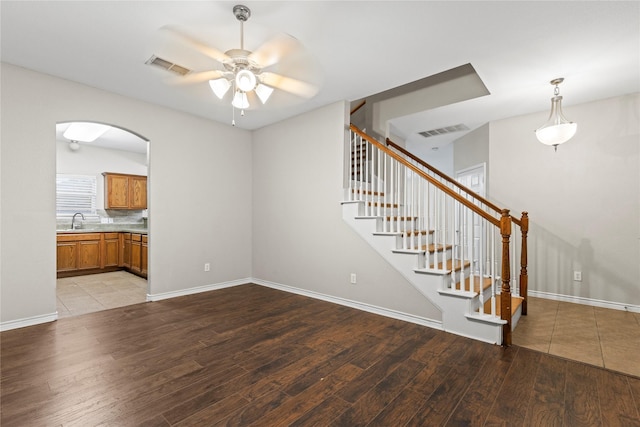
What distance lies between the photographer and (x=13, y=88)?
2994 mm

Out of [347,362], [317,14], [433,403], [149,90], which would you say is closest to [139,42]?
[149,90]

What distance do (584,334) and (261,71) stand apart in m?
3.74

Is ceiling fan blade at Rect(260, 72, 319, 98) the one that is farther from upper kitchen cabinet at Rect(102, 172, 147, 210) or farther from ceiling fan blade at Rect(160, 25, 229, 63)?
upper kitchen cabinet at Rect(102, 172, 147, 210)

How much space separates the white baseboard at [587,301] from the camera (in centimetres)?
361

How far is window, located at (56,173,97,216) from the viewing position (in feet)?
19.9

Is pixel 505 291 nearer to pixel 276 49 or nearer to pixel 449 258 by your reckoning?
pixel 449 258

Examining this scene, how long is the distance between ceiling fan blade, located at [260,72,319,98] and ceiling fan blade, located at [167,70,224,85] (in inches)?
11.2

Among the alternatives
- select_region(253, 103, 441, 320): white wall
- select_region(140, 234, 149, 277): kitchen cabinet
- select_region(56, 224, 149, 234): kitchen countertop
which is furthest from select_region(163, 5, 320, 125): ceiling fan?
select_region(56, 224, 149, 234): kitchen countertop

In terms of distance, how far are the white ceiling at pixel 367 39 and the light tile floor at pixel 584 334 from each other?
262 cm

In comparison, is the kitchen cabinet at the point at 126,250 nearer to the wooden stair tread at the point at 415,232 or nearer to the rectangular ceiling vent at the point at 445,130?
the wooden stair tread at the point at 415,232

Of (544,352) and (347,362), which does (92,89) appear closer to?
(347,362)

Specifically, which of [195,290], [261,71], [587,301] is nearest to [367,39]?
[261,71]

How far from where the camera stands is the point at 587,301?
3859 mm

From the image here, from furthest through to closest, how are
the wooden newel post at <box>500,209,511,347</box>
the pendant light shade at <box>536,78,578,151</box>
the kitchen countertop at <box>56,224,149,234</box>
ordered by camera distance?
the kitchen countertop at <box>56,224,149,234</box> < the pendant light shade at <box>536,78,578,151</box> < the wooden newel post at <box>500,209,511,347</box>
